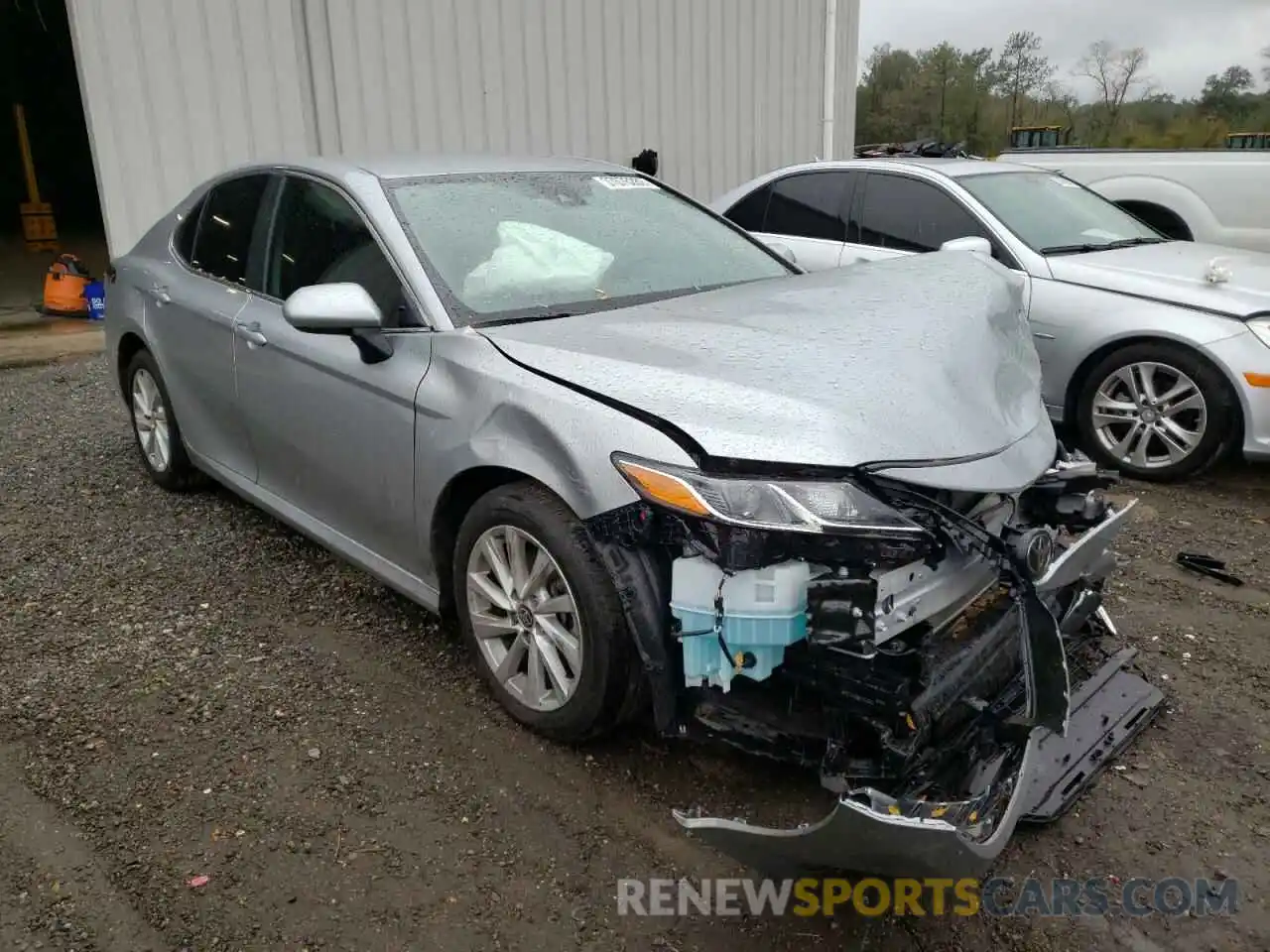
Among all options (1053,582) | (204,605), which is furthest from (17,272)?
(1053,582)

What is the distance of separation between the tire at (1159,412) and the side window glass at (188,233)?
14.3 feet

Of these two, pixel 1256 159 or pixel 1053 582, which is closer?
pixel 1053 582

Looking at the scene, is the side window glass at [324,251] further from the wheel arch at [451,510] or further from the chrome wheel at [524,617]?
the chrome wheel at [524,617]

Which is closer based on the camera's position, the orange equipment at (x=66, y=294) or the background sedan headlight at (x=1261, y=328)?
the background sedan headlight at (x=1261, y=328)

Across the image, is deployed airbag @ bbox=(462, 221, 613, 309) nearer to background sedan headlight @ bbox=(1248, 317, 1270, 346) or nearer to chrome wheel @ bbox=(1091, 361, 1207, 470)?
chrome wheel @ bbox=(1091, 361, 1207, 470)

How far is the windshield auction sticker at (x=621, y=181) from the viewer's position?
12.7ft

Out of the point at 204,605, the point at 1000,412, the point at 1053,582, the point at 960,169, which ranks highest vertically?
the point at 960,169

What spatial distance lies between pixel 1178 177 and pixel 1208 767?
756cm

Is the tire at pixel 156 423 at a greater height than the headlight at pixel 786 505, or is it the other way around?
the headlight at pixel 786 505

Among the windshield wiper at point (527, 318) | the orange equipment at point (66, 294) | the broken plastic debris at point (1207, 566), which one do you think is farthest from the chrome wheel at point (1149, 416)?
the orange equipment at point (66, 294)

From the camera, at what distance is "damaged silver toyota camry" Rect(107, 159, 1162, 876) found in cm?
220

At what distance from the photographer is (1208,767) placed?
2.79 metres

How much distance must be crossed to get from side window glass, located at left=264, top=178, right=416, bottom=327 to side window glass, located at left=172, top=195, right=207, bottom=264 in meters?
0.81

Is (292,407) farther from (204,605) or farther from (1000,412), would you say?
(1000,412)
